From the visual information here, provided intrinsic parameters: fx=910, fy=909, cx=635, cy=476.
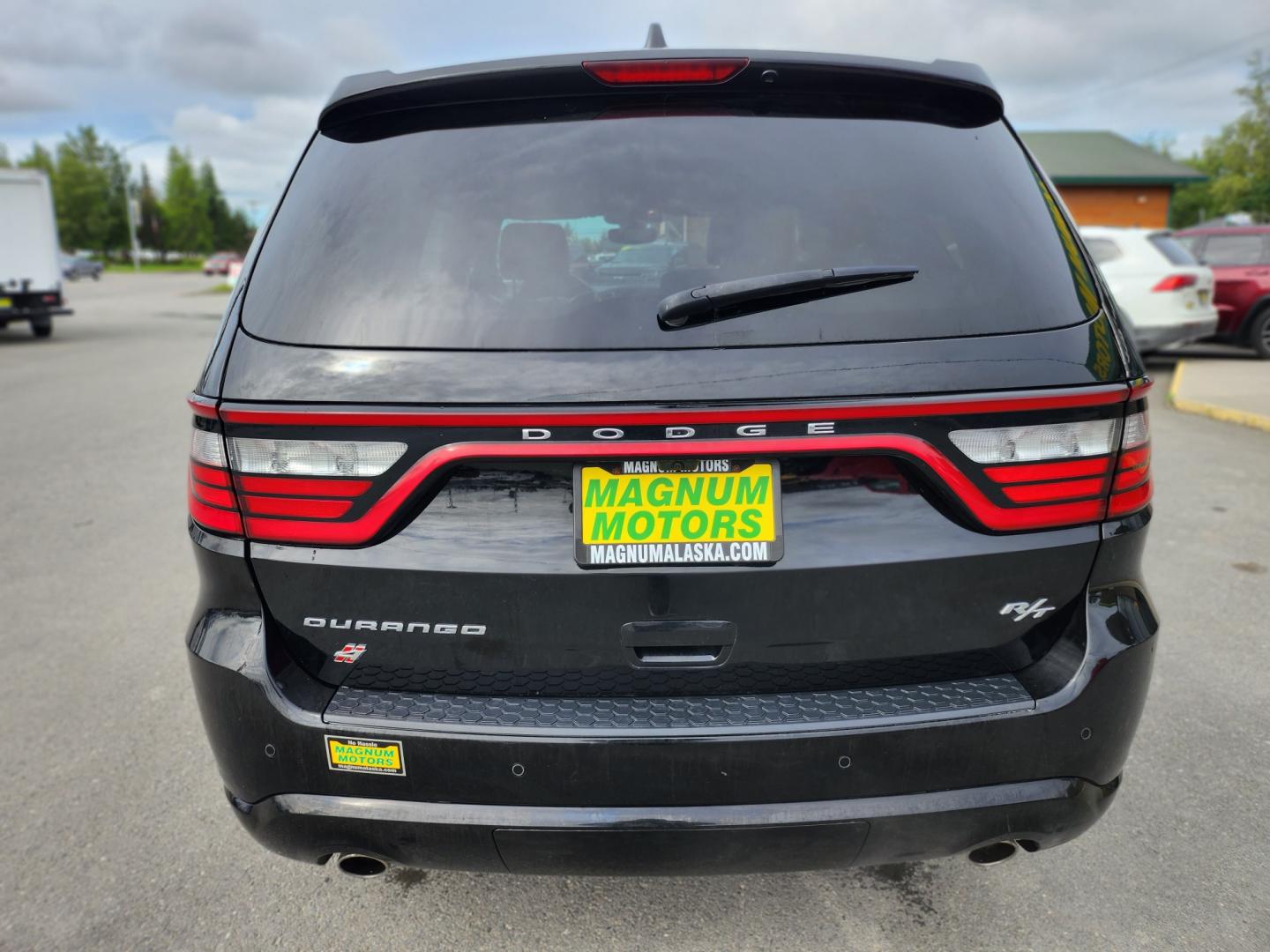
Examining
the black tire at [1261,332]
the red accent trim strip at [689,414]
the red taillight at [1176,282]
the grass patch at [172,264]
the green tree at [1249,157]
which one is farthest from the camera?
the grass patch at [172,264]

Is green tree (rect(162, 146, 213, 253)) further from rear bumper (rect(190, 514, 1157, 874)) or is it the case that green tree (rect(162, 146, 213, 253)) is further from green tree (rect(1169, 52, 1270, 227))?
rear bumper (rect(190, 514, 1157, 874))

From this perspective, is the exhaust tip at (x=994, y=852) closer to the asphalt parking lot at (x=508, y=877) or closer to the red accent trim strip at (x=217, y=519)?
the asphalt parking lot at (x=508, y=877)

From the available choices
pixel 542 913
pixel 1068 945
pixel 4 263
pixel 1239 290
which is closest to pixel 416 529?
pixel 542 913

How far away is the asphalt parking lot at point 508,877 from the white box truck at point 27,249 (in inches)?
583

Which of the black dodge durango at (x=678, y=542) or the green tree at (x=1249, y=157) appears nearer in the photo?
the black dodge durango at (x=678, y=542)

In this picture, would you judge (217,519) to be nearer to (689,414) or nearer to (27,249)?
(689,414)

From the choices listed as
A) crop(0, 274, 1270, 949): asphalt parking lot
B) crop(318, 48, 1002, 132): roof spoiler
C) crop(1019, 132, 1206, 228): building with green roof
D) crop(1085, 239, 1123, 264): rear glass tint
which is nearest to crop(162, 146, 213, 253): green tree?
crop(1019, 132, 1206, 228): building with green roof

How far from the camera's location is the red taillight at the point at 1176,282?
10.6m

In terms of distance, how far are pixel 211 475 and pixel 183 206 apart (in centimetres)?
10270

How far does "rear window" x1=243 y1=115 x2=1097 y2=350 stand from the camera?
1661mm

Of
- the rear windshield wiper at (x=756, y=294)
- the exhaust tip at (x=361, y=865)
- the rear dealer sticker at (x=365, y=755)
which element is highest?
the rear windshield wiper at (x=756, y=294)

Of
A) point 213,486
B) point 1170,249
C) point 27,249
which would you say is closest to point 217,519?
point 213,486

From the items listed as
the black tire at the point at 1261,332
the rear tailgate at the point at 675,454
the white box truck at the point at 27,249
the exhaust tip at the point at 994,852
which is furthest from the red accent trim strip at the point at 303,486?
the white box truck at the point at 27,249

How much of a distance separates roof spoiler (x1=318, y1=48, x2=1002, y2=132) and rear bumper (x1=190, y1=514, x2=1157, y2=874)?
968 mm
